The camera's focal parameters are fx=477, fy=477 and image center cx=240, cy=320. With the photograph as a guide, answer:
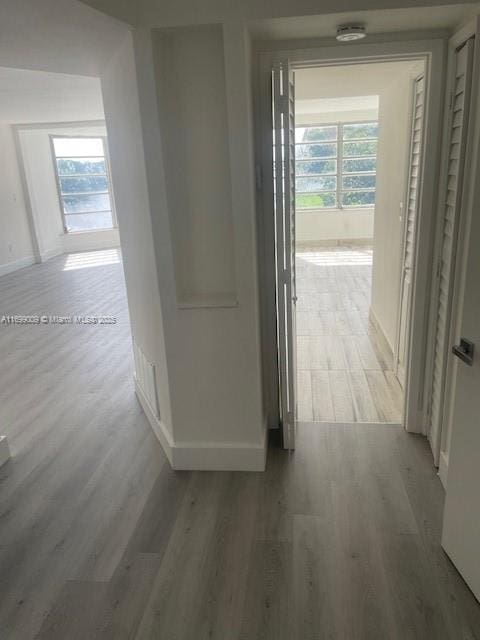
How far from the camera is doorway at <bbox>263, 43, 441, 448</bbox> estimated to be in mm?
2510

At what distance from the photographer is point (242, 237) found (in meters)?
2.39

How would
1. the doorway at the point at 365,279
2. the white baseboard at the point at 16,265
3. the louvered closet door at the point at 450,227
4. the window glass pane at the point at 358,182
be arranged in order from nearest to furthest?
the louvered closet door at the point at 450,227 → the doorway at the point at 365,279 → the white baseboard at the point at 16,265 → the window glass pane at the point at 358,182

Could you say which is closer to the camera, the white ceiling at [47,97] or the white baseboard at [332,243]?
the white ceiling at [47,97]

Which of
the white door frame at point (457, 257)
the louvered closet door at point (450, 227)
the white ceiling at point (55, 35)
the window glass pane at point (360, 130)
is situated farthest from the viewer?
the window glass pane at point (360, 130)

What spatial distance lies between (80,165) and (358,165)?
245 inches

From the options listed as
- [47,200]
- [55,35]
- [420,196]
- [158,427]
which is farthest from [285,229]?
[47,200]

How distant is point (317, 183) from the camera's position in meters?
10.2

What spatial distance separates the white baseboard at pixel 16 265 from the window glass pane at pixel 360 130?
687 centimetres

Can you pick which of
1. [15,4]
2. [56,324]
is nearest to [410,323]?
[15,4]

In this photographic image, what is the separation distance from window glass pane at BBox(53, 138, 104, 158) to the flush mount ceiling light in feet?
32.0

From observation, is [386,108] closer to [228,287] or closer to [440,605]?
[228,287]

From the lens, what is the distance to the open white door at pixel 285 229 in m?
2.40

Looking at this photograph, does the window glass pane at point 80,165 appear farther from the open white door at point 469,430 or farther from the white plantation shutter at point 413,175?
the open white door at point 469,430

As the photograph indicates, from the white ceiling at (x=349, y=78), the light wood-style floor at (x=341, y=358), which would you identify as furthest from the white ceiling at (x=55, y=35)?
the light wood-style floor at (x=341, y=358)
